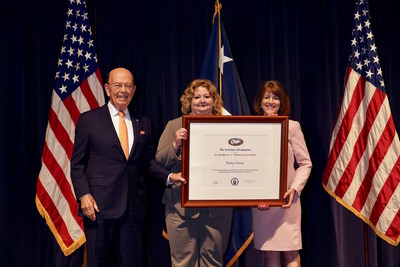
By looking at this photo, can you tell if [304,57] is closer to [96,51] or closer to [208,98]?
[208,98]

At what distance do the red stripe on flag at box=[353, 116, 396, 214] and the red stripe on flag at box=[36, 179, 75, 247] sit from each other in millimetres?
2351

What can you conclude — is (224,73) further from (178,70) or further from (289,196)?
(289,196)

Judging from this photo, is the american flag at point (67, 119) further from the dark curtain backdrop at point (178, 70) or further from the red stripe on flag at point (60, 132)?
the dark curtain backdrop at point (178, 70)

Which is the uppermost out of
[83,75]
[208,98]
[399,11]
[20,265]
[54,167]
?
[399,11]

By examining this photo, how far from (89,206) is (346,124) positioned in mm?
2194

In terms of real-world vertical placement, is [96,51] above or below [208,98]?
above

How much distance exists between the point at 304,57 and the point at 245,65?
55cm

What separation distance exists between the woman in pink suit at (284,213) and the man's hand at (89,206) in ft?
3.56

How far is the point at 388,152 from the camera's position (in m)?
3.45

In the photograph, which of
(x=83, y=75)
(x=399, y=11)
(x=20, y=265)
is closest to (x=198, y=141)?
(x=83, y=75)

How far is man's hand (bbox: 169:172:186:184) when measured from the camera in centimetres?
258

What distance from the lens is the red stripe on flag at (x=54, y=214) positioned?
3334mm

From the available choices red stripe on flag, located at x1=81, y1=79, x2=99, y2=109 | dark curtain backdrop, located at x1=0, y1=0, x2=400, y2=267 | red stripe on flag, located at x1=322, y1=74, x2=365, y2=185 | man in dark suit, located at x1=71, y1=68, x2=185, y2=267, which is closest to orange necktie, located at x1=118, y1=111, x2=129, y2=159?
man in dark suit, located at x1=71, y1=68, x2=185, y2=267

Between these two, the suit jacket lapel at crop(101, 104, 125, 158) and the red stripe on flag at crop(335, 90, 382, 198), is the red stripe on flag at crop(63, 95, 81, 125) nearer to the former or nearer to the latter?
the suit jacket lapel at crop(101, 104, 125, 158)
